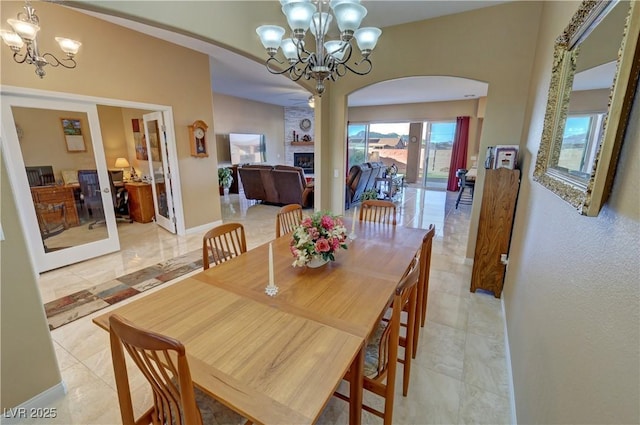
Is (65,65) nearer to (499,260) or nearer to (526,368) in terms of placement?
(526,368)

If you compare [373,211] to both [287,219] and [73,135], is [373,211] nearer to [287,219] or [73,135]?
[287,219]

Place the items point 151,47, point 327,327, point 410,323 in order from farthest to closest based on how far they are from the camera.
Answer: point 151,47 < point 410,323 < point 327,327

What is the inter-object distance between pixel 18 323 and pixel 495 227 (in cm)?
363

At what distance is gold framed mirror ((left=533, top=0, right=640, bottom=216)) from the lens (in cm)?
71

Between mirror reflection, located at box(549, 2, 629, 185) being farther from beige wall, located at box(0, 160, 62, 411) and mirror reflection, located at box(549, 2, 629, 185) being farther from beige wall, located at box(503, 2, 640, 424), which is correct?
beige wall, located at box(0, 160, 62, 411)

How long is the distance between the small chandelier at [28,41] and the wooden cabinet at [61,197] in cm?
134

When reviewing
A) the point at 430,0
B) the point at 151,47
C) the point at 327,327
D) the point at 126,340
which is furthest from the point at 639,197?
the point at 151,47

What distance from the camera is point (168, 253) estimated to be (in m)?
3.97

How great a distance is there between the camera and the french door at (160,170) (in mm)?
4430

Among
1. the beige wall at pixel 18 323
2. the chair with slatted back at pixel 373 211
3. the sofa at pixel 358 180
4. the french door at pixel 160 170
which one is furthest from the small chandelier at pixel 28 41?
the sofa at pixel 358 180

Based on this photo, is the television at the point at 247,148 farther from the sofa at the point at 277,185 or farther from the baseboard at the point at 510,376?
the baseboard at the point at 510,376

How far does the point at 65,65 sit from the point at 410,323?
4330mm

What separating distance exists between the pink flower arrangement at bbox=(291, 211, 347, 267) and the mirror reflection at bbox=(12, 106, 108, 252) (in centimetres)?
352

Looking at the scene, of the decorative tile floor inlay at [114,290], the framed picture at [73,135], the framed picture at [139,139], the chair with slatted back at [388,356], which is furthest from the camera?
the framed picture at [139,139]
